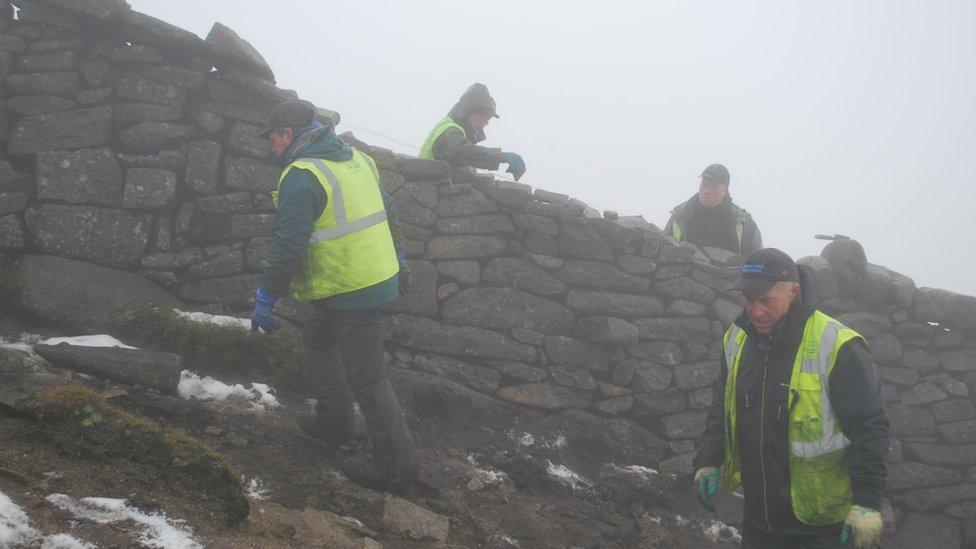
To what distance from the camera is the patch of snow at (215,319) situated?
6090mm

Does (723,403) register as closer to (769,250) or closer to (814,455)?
(814,455)

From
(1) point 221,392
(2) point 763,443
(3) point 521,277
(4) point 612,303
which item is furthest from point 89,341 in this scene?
(2) point 763,443

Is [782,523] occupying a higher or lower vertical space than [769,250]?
lower

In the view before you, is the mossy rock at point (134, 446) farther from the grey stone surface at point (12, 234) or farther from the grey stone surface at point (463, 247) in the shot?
the grey stone surface at point (463, 247)

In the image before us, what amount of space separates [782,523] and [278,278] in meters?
3.80

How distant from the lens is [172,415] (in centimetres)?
484

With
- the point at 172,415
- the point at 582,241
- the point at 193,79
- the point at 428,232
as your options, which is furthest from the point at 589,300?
the point at 193,79

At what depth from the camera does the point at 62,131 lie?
6.48m

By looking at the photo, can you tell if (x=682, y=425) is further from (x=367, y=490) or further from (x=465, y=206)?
(x=367, y=490)

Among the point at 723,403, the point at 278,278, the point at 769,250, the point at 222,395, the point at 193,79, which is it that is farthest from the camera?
the point at 193,79

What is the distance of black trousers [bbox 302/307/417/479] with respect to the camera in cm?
474

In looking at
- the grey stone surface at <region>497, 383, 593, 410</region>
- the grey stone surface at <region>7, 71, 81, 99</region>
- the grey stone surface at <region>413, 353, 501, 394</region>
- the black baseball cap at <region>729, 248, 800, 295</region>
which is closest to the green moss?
the grey stone surface at <region>413, 353, 501, 394</region>

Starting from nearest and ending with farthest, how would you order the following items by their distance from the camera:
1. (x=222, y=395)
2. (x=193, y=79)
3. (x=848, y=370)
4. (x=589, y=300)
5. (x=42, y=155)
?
(x=848, y=370), (x=222, y=395), (x=42, y=155), (x=193, y=79), (x=589, y=300)

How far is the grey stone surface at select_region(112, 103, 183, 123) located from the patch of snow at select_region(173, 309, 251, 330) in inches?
84.6
